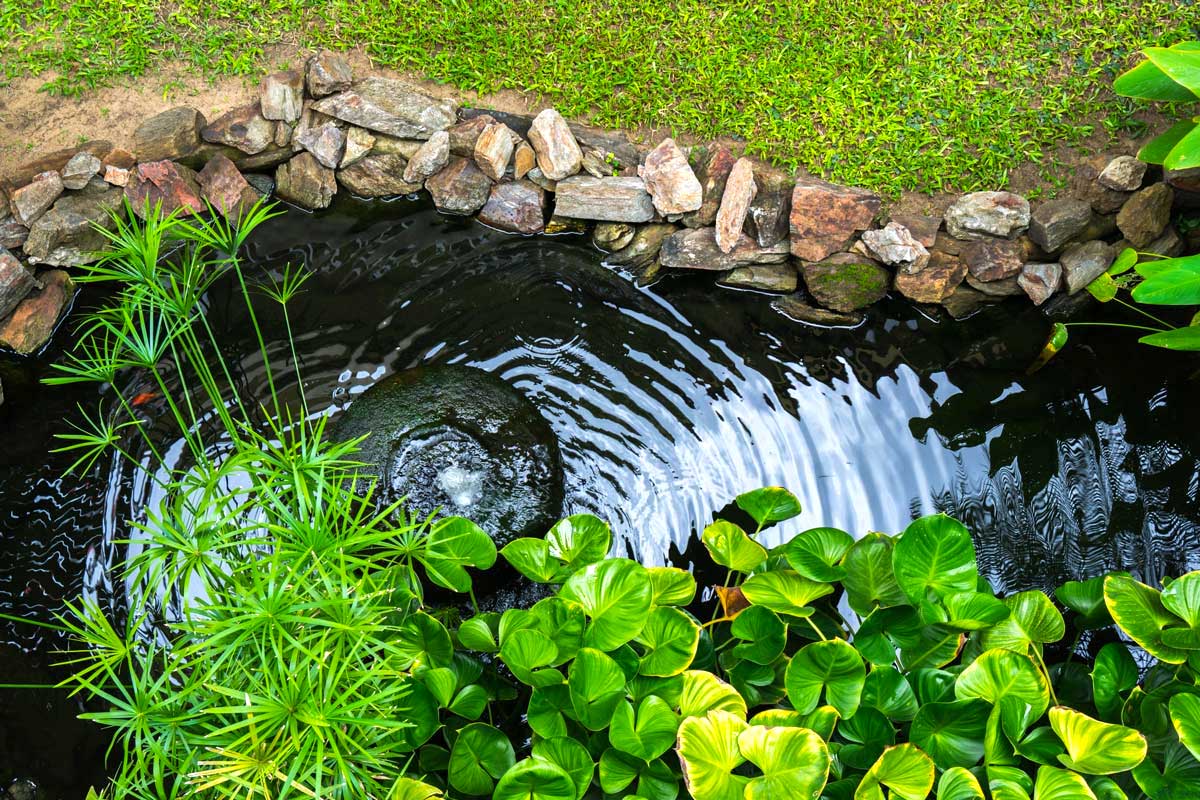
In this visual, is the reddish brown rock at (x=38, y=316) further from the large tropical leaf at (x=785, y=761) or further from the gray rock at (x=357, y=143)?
the large tropical leaf at (x=785, y=761)

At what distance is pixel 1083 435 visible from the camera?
3748 mm

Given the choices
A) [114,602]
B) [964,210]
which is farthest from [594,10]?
[114,602]

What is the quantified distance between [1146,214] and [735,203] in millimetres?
1785

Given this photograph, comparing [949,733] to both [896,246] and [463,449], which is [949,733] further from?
[896,246]

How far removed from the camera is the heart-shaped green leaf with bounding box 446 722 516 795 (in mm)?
2520

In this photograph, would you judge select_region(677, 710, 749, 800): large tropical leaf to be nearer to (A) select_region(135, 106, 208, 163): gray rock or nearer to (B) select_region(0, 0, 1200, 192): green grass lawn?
(B) select_region(0, 0, 1200, 192): green grass lawn

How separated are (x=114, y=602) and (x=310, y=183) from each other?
6.89ft

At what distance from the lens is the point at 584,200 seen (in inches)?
166

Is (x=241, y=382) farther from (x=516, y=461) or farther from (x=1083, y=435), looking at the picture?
(x=1083, y=435)

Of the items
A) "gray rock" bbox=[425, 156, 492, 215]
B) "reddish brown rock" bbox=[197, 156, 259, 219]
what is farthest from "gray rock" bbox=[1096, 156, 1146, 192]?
"reddish brown rock" bbox=[197, 156, 259, 219]

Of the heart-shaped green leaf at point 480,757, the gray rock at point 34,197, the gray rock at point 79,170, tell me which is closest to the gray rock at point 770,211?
the heart-shaped green leaf at point 480,757

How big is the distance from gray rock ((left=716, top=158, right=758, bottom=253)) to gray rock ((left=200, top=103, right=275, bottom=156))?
85.1 inches

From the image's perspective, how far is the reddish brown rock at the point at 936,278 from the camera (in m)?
4.03

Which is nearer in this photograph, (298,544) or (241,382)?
(298,544)
